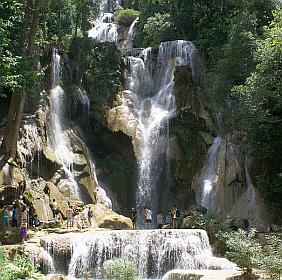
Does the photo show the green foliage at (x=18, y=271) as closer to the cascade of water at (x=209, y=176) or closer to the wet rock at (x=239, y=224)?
the wet rock at (x=239, y=224)

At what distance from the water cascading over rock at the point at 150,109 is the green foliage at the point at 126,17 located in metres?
15.0

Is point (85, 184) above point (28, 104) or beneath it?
beneath

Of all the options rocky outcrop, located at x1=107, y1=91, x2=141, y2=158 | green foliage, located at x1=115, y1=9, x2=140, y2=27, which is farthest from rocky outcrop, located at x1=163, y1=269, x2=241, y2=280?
green foliage, located at x1=115, y1=9, x2=140, y2=27

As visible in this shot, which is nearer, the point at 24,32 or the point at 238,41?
the point at 24,32

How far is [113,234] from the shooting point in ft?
57.4

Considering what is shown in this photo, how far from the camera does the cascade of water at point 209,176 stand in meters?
24.4

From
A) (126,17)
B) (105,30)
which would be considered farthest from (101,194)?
(126,17)

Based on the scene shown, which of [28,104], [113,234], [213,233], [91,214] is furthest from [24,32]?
[213,233]

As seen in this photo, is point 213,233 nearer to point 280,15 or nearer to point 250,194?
point 250,194

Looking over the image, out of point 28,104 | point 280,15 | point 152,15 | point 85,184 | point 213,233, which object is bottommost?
point 213,233

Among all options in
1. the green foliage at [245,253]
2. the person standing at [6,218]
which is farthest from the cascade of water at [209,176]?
the green foliage at [245,253]

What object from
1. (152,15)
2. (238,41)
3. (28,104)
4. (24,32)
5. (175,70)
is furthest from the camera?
(152,15)

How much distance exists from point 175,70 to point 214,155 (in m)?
6.99

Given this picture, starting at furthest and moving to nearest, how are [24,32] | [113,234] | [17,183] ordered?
1. [24,32]
2. [17,183]
3. [113,234]
